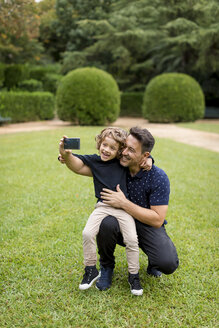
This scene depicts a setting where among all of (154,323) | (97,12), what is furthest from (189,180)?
(97,12)

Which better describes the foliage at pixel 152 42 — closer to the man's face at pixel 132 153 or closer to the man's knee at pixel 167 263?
the man's face at pixel 132 153

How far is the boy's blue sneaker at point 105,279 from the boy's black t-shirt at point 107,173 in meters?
0.55

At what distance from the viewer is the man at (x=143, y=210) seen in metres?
2.16

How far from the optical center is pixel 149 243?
223cm

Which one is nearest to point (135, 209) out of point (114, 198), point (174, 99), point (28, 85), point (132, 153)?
point (114, 198)

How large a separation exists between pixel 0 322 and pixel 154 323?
0.94 metres

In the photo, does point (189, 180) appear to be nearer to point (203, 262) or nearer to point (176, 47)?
point (203, 262)

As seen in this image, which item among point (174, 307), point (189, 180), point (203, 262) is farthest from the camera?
point (189, 180)

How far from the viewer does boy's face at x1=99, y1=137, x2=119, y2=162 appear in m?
2.21

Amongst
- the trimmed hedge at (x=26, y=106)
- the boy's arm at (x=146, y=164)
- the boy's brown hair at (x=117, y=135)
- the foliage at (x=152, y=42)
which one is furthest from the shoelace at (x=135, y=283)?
the foliage at (x=152, y=42)

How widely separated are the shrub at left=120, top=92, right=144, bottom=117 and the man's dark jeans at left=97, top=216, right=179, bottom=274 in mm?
16756

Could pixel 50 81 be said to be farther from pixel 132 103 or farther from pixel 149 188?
pixel 149 188

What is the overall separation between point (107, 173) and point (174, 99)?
1255 centimetres

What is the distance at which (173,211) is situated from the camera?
3.90 meters
